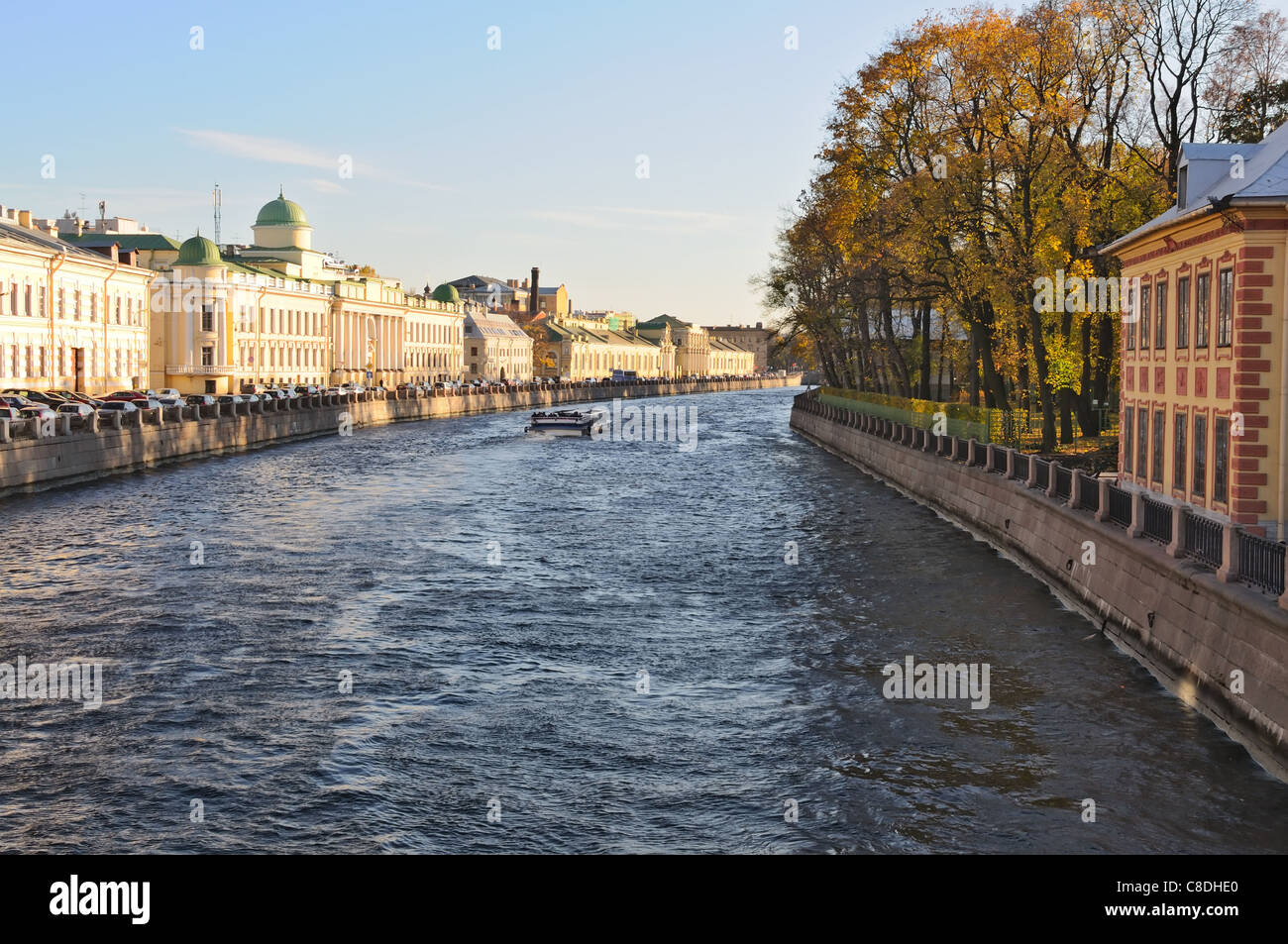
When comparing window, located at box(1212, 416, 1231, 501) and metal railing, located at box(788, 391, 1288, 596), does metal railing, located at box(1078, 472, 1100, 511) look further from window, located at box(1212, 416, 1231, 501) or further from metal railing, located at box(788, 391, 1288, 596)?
window, located at box(1212, 416, 1231, 501)

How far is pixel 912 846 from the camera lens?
12797 mm

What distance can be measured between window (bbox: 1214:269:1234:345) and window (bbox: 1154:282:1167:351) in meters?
4.19

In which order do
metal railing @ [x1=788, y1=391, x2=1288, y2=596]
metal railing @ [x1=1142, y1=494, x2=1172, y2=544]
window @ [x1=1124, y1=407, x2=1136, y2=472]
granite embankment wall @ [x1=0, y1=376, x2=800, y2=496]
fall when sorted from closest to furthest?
metal railing @ [x1=788, y1=391, x2=1288, y2=596] → metal railing @ [x1=1142, y1=494, x2=1172, y2=544] → window @ [x1=1124, y1=407, x2=1136, y2=472] → granite embankment wall @ [x1=0, y1=376, x2=800, y2=496]

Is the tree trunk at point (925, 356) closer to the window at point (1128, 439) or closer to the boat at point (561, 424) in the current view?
the window at point (1128, 439)

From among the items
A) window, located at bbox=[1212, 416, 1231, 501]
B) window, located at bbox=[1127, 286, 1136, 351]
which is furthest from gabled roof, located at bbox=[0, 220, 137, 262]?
window, located at bbox=[1212, 416, 1231, 501]

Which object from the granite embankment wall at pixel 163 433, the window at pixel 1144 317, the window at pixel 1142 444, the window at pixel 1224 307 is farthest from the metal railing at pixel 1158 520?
the granite embankment wall at pixel 163 433

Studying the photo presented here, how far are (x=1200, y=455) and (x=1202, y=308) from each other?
282 centimetres

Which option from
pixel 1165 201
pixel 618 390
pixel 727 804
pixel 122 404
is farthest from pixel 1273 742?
pixel 618 390

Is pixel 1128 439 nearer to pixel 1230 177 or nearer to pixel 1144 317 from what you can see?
pixel 1144 317

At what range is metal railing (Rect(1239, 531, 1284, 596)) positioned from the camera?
50.4ft

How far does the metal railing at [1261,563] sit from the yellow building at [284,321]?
87.6 metres

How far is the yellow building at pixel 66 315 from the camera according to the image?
2613 inches

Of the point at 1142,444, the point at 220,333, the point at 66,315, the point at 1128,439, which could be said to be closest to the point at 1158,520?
the point at 1142,444

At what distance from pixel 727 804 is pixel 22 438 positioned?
109 feet
